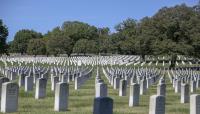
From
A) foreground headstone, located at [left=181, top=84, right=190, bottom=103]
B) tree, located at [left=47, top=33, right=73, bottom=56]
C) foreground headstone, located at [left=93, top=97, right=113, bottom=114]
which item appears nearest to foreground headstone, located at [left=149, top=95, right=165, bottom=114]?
foreground headstone, located at [left=93, top=97, right=113, bottom=114]

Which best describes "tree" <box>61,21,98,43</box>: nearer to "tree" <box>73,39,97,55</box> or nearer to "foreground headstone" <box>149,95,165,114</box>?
"tree" <box>73,39,97,55</box>

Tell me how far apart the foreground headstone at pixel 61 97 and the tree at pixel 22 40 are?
141076 mm

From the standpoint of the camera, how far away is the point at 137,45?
6175cm

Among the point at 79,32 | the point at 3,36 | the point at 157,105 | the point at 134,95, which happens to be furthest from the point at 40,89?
the point at 79,32

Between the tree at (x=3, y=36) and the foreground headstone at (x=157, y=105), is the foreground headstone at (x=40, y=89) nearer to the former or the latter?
the foreground headstone at (x=157, y=105)

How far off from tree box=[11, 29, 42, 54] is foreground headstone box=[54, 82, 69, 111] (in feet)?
463

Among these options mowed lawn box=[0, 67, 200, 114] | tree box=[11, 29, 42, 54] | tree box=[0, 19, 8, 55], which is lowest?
mowed lawn box=[0, 67, 200, 114]

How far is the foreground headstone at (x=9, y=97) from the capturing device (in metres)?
15.2

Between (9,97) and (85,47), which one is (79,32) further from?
(9,97)

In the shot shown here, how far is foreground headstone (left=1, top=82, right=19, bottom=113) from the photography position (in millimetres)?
15180

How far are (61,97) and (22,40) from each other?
14785 centimetres

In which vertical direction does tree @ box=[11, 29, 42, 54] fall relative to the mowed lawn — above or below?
above

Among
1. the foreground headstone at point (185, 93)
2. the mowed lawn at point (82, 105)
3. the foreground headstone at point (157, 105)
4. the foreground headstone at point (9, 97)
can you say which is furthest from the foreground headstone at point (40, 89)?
the foreground headstone at point (157, 105)

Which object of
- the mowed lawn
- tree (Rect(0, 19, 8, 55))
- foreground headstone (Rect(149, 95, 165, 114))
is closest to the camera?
foreground headstone (Rect(149, 95, 165, 114))
